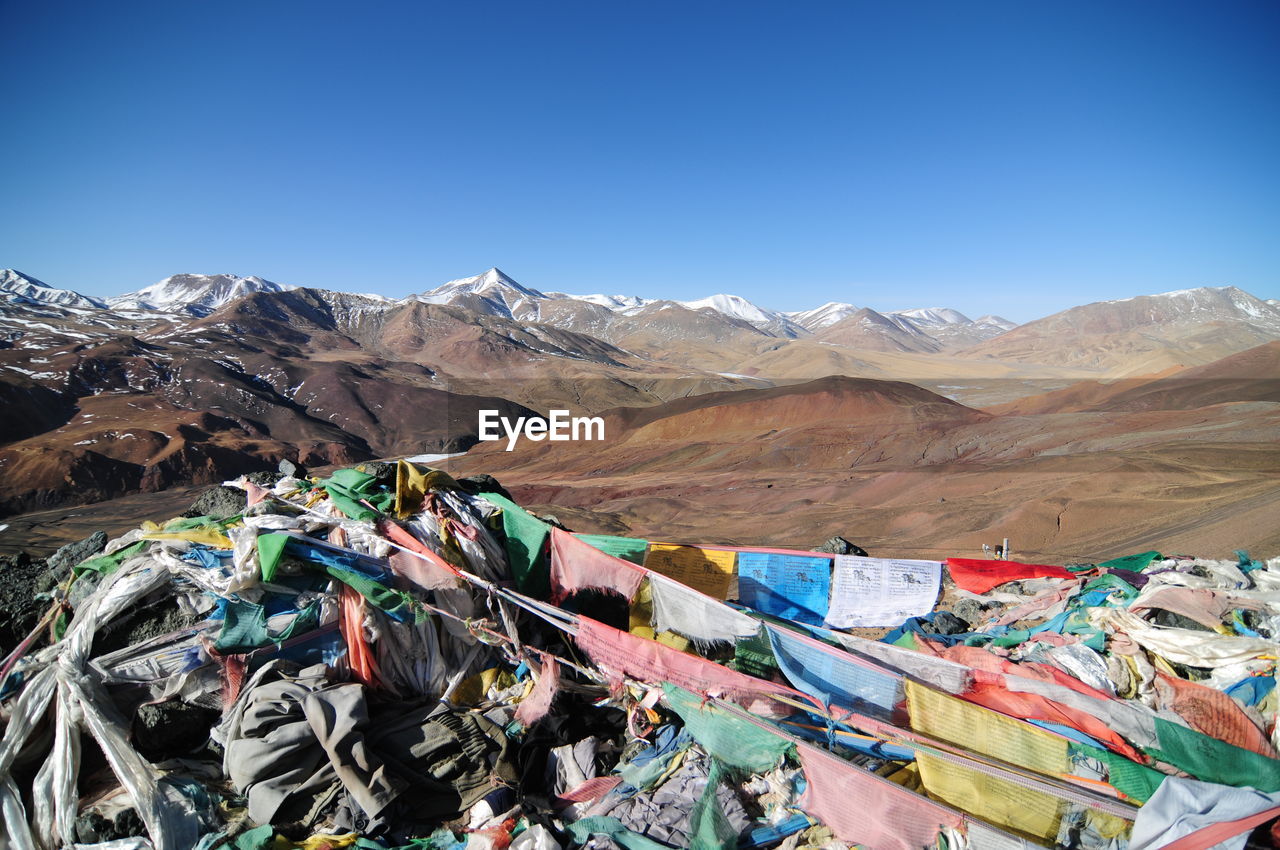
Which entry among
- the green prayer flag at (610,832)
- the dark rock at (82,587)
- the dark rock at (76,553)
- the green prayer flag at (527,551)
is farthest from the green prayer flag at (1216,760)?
the dark rock at (76,553)

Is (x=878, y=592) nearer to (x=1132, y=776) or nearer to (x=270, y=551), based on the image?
(x=1132, y=776)

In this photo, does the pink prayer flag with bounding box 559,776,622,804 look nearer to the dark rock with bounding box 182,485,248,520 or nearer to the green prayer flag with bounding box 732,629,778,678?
the green prayer flag with bounding box 732,629,778,678

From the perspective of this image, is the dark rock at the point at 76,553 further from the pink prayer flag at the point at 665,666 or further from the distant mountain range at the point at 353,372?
the distant mountain range at the point at 353,372

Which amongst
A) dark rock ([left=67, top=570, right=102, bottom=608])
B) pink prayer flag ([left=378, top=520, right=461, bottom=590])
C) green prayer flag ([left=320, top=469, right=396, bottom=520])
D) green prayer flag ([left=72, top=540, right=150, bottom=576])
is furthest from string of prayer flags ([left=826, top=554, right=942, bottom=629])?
dark rock ([left=67, top=570, right=102, bottom=608])

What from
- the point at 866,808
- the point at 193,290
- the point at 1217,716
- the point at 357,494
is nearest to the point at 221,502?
the point at 357,494

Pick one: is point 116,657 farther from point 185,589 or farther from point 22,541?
point 22,541

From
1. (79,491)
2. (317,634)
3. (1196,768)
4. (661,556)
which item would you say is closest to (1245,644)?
(1196,768)

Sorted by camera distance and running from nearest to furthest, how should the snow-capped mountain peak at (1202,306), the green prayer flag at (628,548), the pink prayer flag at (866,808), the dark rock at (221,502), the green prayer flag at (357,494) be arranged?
the pink prayer flag at (866,808) → the green prayer flag at (357,494) → the green prayer flag at (628,548) → the dark rock at (221,502) → the snow-capped mountain peak at (1202,306)
